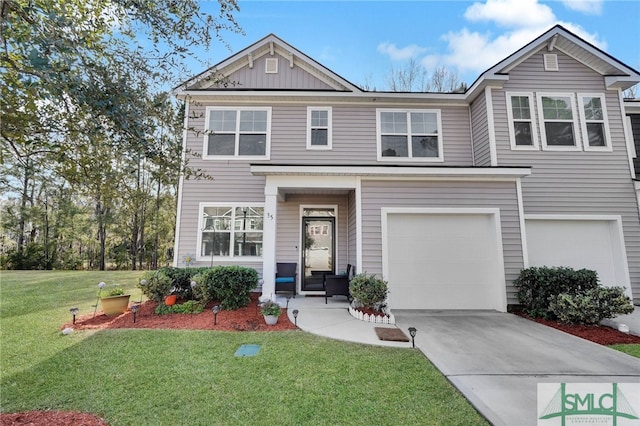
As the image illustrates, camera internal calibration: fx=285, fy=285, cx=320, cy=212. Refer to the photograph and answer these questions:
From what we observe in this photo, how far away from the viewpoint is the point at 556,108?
324 inches

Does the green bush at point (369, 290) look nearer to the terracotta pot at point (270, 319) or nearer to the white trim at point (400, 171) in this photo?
the terracotta pot at point (270, 319)

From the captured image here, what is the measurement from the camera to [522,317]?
248 inches

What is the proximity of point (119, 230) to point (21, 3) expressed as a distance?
2176cm

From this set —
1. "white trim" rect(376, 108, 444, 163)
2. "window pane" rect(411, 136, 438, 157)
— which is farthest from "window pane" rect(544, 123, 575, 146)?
"window pane" rect(411, 136, 438, 157)

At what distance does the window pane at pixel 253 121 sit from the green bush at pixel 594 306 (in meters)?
8.67

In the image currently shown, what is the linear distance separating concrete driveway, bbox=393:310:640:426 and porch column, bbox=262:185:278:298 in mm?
2961

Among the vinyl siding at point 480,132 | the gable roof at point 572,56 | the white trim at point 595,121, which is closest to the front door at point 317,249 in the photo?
the vinyl siding at point 480,132

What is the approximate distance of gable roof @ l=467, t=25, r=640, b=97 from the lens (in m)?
8.02

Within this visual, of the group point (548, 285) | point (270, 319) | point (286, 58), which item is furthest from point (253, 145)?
point (548, 285)

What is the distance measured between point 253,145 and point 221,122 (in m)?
1.24

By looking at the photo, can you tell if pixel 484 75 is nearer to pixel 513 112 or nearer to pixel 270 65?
pixel 513 112

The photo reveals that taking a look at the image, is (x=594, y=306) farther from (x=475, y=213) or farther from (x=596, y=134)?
(x=596, y=134)

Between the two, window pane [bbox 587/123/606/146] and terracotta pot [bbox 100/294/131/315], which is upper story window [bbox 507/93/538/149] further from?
terracotta pot [bbox 100/294/131/315]

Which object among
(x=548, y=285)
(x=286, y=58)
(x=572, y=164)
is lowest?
(x=548, y=285)
